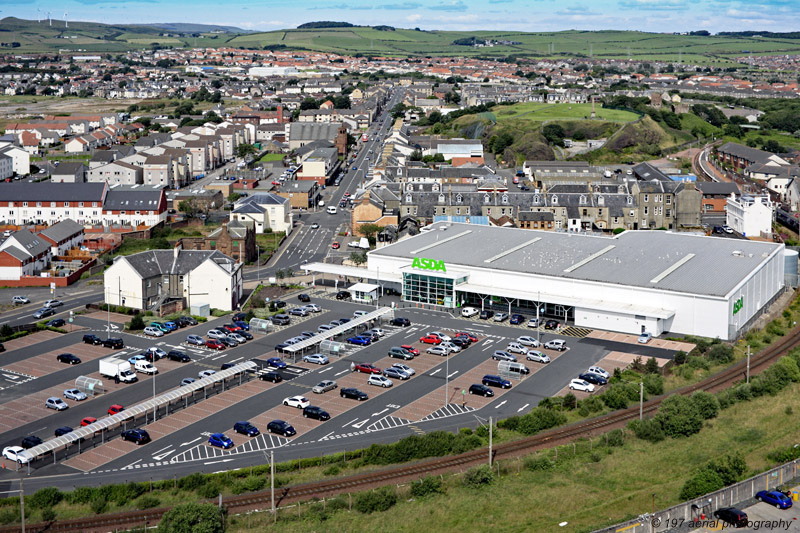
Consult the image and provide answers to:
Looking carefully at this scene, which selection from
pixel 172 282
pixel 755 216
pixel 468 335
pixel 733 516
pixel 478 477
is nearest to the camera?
pixel 733 516

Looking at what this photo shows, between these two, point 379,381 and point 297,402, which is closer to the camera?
point 297,402

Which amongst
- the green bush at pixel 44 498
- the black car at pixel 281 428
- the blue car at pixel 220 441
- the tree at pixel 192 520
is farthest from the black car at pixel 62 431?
the tree at pixel 192 520

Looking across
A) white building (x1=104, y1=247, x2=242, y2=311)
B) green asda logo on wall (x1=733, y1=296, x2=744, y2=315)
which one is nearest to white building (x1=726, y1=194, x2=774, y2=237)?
green asda logo on wall (x1=733, y1=296, x2=744, y2=315)

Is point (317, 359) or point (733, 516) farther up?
point (733, 516)

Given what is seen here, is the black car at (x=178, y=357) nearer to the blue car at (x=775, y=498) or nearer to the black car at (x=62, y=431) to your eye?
the black car at (x=62, y=431)

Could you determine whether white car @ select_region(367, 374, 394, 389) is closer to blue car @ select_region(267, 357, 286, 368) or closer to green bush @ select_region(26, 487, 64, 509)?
blue car @ select_region(267, 357, 286, 368)

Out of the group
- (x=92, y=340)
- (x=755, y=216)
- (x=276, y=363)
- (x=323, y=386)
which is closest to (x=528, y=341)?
(x=323, y=386)

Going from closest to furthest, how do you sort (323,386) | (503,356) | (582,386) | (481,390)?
(481,390) → (582,386) → (323,386) → (503,356)

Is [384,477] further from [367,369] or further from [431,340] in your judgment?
[431,340]
